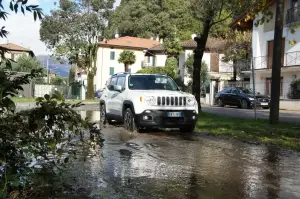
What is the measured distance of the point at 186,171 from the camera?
257 inches

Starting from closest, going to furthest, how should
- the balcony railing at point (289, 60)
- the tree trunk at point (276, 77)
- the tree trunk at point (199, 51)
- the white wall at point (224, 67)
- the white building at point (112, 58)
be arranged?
the tree trunk at point (276, 77), the tree trunk at point (199, 51), the balcony railing at point (289, 60), the white wall at point (224, 67), the white building at point (112, 58)

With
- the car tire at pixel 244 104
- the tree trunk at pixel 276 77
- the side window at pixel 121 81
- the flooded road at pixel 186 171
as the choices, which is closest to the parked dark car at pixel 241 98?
the car tire at pixel 244 104

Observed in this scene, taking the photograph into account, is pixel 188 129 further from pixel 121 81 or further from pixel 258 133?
pixel 121 81

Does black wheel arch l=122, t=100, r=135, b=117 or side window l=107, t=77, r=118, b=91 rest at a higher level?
side window l=107, t=77, r=118, b=91

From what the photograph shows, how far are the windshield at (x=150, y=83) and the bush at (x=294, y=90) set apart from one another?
69.6 feet

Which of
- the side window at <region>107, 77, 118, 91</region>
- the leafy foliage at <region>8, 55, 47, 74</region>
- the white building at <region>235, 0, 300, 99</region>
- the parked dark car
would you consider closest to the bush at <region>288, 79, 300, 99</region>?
the white building at <region>235, 0, 300, 99</region>

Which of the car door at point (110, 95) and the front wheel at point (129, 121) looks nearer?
the front wheel at point (129, 121)

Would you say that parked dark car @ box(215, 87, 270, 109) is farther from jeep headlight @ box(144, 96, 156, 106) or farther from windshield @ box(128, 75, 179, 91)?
jeep headlight @ box(144, 96, 156, 106)

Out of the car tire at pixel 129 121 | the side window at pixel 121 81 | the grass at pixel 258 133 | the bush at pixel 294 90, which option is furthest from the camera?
the bush at pixel 294 90

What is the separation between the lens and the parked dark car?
30.5m

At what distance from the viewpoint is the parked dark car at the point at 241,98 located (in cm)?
3047

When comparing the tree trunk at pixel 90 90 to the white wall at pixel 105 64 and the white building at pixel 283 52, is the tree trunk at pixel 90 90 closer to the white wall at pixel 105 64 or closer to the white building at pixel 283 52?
the white building at pixel 283 52

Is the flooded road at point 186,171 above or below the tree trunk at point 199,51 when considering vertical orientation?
below

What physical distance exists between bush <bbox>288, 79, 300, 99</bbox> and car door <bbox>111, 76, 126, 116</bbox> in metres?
21.5
